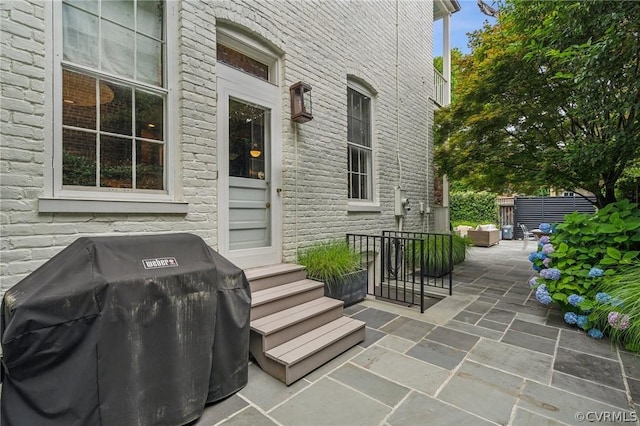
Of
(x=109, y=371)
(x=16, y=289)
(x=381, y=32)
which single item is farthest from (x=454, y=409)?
(x=381, y=32)

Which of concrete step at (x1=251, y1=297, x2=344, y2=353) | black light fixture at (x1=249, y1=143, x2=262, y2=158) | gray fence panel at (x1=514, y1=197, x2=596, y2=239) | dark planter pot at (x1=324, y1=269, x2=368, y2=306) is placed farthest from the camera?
gray fence panel at (x1=514, y1=197, x2=596, y2=239)

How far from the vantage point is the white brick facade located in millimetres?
1903

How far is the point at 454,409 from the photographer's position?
5.80 feet

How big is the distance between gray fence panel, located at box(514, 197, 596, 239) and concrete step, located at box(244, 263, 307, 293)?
11.8 meters

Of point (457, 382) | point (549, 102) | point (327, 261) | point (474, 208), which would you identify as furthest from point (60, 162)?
point (474, 208)

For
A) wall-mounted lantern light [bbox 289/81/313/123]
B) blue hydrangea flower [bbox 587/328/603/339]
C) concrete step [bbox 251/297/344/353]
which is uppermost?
wall-mounted lantern light [bbox 289/81/313/123]

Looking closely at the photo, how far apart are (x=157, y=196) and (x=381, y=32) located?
4.70 metres

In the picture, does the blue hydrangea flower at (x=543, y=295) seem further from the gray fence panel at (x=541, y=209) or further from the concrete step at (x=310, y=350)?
the gray fence panel at (x=541, y=209)

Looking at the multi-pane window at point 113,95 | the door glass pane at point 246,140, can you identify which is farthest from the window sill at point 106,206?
the door glass pane at point 246,140

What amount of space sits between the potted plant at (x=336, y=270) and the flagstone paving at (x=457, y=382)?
46cm

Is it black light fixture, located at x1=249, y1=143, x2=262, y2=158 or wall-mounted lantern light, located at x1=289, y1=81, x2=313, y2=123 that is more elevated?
wall-mounted lantern light, located at x1=289, y1=81, x2=313, y2=123

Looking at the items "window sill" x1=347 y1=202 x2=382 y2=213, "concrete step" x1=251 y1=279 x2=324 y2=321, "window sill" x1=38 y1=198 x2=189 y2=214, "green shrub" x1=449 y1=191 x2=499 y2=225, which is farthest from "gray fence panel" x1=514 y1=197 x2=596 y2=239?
"window sill" x1=38 y1=198 x2=189 y2=214

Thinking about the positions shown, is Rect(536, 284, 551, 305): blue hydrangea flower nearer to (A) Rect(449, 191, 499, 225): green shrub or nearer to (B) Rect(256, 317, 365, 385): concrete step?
(B) Rect(256, 317, 365, 385): concrete step

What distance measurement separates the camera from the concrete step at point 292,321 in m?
2.25
